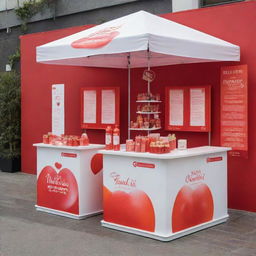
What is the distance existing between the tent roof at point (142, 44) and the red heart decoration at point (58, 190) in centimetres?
163

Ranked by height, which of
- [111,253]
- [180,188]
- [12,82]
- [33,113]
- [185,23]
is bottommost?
[111,253]

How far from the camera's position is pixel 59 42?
272 inches

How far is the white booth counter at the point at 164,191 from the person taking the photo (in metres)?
5.53

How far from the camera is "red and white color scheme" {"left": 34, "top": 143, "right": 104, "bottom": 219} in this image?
655cm

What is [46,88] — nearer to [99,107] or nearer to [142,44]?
[99,107]

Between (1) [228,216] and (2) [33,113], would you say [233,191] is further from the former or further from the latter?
(2) [33,113]

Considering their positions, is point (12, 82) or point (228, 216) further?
point (12, 82)

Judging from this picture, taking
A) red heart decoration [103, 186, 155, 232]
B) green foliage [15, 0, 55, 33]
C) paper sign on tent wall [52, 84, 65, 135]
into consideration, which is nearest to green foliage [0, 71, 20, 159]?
paper sign on tent wall [52, 84, 65, 135]

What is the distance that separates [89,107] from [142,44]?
341 cm

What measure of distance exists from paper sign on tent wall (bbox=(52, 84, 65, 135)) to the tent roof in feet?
7.71

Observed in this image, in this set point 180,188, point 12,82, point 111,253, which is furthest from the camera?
point 12,82

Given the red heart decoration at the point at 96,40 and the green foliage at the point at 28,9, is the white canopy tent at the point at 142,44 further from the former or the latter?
the green foliage at the point at 28,9

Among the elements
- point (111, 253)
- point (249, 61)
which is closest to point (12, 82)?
point (249, 61)

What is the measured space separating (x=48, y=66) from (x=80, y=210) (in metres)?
4.16
